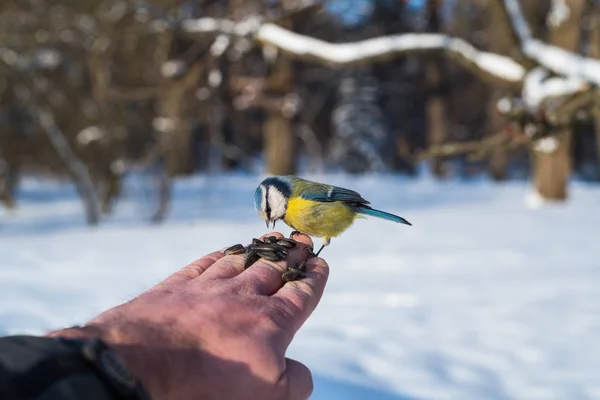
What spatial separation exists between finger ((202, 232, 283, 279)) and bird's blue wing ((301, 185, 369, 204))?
0.60 metres

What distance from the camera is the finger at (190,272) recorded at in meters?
1.60

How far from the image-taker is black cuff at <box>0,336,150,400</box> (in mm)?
958

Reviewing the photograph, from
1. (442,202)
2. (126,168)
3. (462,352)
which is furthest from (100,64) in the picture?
(462,352)

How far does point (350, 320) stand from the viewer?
4531 millimetres

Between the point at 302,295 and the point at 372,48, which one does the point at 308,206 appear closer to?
the point at 302,295

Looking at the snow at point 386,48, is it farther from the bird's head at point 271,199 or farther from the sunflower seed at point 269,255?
the sunflower seed at point 269,255

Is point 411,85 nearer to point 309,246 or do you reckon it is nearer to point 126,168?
point 126,168

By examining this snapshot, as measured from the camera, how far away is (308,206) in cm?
233

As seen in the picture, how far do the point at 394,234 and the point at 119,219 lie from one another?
17.4 ft

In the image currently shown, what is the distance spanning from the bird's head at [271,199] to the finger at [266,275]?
Result: 0.39m

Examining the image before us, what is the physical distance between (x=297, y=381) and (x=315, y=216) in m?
0.98

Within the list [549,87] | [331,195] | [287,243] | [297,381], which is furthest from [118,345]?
[549,87]

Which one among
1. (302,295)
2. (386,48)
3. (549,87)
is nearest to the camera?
(302,295)

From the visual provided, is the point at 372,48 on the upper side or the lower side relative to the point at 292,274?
upper
